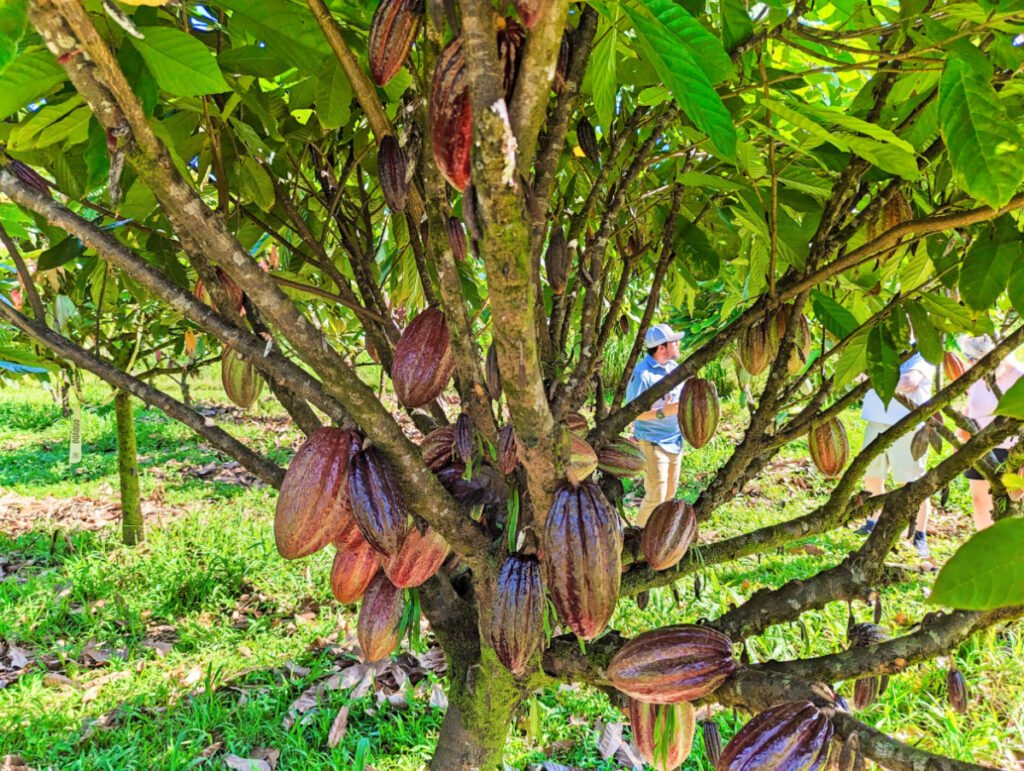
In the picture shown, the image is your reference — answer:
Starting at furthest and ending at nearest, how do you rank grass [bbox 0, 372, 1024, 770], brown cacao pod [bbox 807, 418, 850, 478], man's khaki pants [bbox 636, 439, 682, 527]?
man's khaki pants [bbox 636, 439, 682, 527]
grass [bbox 0, 372, 1024, 770]
brown cacao pod [bbox 807, 418, 850, 478]

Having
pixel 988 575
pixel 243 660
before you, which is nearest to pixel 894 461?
pixel 243 660

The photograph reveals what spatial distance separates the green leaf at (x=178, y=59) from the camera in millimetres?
655

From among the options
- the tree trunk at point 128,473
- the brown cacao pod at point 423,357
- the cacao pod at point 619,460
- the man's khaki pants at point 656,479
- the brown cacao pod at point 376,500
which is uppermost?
the man's khaki pants at point 656,479

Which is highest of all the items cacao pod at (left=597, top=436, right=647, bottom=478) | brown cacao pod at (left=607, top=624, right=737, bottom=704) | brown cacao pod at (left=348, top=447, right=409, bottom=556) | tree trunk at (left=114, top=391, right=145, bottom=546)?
tree trunk at (left=114, top=391, right=145, bottom=546)

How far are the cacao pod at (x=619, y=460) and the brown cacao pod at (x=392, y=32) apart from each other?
0.72 meters

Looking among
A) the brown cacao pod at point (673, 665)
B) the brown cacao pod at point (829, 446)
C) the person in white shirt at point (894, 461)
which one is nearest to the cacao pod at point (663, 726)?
the brown cacao pod at point (673, 665)

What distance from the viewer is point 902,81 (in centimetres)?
97

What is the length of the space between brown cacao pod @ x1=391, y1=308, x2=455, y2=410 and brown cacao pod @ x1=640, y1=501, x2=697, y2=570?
437mm

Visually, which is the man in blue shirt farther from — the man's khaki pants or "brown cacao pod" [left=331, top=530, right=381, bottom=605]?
"brown cacao pod" [left=331, top=530, right=381, bottom=605]

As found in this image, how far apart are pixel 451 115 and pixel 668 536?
801 millimetres

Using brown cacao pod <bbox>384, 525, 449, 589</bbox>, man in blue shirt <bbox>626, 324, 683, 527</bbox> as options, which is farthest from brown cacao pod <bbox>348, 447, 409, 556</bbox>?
man in blue shirt <bbox>626, 324, 683, 527</bbox>

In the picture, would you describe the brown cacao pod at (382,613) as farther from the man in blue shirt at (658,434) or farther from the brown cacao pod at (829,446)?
the man in blue shirt at (658,434)

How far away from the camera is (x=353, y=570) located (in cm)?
107

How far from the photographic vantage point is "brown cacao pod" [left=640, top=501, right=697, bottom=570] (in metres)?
1.12
